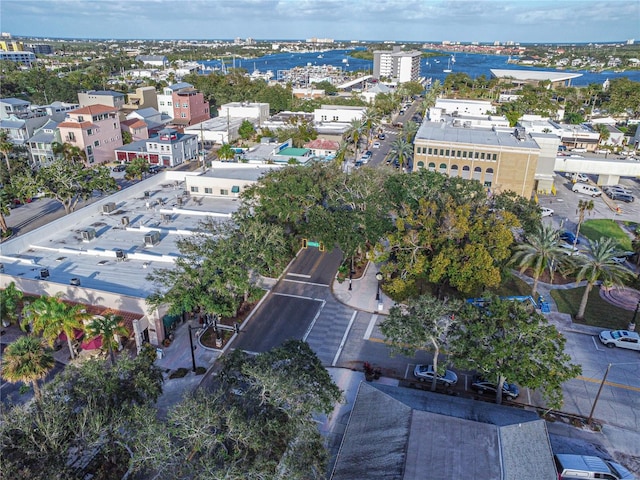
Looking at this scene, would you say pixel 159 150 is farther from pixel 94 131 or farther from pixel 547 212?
pixel 547 212

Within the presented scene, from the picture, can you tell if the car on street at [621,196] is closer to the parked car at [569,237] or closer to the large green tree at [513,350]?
the parked car at [569,237]

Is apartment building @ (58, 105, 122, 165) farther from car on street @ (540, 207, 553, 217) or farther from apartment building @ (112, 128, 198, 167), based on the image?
car on street @ (540, 207, 553, 217)

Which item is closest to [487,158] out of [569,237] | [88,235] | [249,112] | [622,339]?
[569,237]

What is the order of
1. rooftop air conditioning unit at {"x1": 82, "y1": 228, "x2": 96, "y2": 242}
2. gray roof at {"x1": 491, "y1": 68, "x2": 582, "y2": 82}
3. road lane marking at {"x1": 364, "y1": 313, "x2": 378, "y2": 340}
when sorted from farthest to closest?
1. gray roof at {"x1": 491, "y1": 68, "x2": 582, "y2": 82}
2. rooftop air conditioning unit at {"x1": 82, "y1": 228, "x2": 96, "y2": 242}
3. road lane marking at {"x1": 364, "y1": 313, "x2": 378, "y2": 340}

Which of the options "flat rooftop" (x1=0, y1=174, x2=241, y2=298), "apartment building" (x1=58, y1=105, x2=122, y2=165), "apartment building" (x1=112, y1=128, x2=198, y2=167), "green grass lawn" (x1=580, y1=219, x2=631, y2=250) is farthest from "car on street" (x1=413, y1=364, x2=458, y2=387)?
"apartment building" (x1=58, y1=105, x2=122, y2=165)

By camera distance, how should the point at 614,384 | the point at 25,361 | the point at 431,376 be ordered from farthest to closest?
the point at 614,384 → the point at 431,376 → the point at 25,361

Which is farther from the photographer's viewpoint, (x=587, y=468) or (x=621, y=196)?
(x=621, y=196)

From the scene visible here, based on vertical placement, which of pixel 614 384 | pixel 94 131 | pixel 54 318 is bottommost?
pixel 614 384
